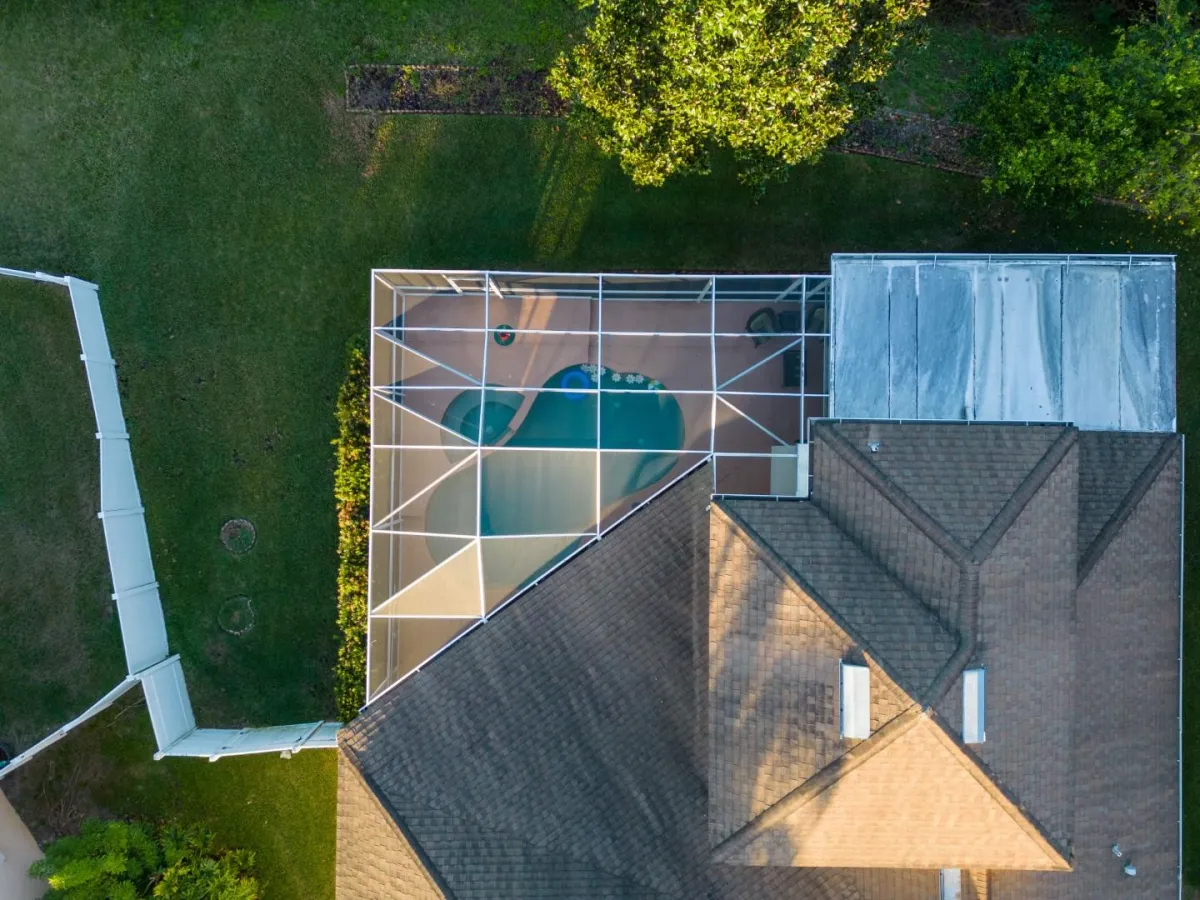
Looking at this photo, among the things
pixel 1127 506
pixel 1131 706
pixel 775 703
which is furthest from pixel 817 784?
pixel 1127 506

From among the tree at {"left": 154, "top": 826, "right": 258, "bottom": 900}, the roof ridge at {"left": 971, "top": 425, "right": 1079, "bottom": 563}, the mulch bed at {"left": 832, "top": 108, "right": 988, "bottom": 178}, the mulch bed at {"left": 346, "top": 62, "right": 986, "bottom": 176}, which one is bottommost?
the tree at {"left": 154, "top": 826, "right": 258, "bottom": 900}

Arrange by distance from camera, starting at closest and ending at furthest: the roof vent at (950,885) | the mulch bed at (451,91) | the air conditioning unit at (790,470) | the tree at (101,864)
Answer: the roof vent at (950,885)
the air conditioning unit at (790,470)
the tree at (101,864)
the mulch bed at (451,91)

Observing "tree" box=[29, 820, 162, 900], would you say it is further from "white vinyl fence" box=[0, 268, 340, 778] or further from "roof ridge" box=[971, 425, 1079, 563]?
"roof ridge" box=[971, 425, 1079, 563]

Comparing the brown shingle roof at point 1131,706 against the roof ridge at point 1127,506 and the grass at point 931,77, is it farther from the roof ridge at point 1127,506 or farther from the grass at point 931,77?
the grass at point 931,77

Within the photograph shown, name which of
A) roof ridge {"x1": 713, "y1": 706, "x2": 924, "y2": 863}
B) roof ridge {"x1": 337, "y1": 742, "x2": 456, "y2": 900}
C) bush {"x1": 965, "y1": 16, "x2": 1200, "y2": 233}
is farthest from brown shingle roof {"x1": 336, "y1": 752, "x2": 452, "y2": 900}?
bush {"x1": 965, "y1": 16, "x2": 1200, "y2": 233}

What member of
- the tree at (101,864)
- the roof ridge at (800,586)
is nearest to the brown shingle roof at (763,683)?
the roof ridge at (800,586)

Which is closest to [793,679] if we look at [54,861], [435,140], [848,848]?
[848,848]
